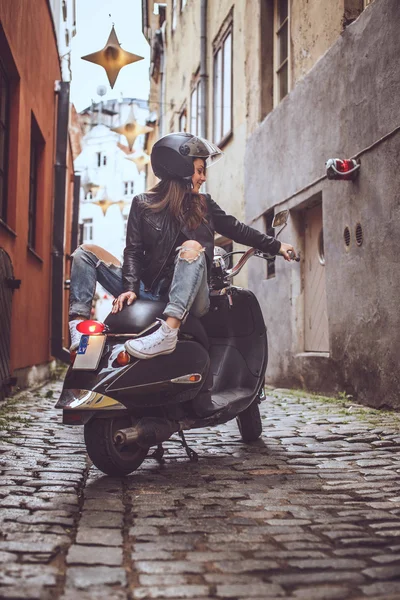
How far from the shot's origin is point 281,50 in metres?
10.6

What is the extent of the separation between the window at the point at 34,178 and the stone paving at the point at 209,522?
5881mm

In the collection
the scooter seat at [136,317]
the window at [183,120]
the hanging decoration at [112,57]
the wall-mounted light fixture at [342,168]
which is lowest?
the scooter seat at [136,317]

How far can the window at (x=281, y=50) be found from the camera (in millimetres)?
10414

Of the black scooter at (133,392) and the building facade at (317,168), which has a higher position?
the building facade at (317,168)

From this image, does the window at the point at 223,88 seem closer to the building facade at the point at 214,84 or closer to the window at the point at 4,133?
the building facade at the point at 214,84

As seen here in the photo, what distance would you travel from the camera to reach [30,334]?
31.6 feet

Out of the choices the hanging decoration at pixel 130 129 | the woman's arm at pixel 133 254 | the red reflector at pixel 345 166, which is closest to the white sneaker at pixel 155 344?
the woman's arm at pixel 133 254

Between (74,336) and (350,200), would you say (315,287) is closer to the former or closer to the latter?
(350,200)

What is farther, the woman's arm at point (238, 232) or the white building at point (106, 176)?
the white building at point (106, 176)

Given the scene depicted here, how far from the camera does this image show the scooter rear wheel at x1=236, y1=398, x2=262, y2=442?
503cm

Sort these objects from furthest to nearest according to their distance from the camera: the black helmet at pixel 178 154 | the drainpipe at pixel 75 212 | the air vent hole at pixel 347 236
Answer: the drainpipe at pixel 75 212
the air vent hole at pixel 347 236
the black helmet at pixel 178 154

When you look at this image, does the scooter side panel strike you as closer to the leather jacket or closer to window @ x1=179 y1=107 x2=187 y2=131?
the leather jacket

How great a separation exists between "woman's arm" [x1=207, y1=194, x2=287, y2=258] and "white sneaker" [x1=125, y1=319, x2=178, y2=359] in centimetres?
112

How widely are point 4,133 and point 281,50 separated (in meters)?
4.31
